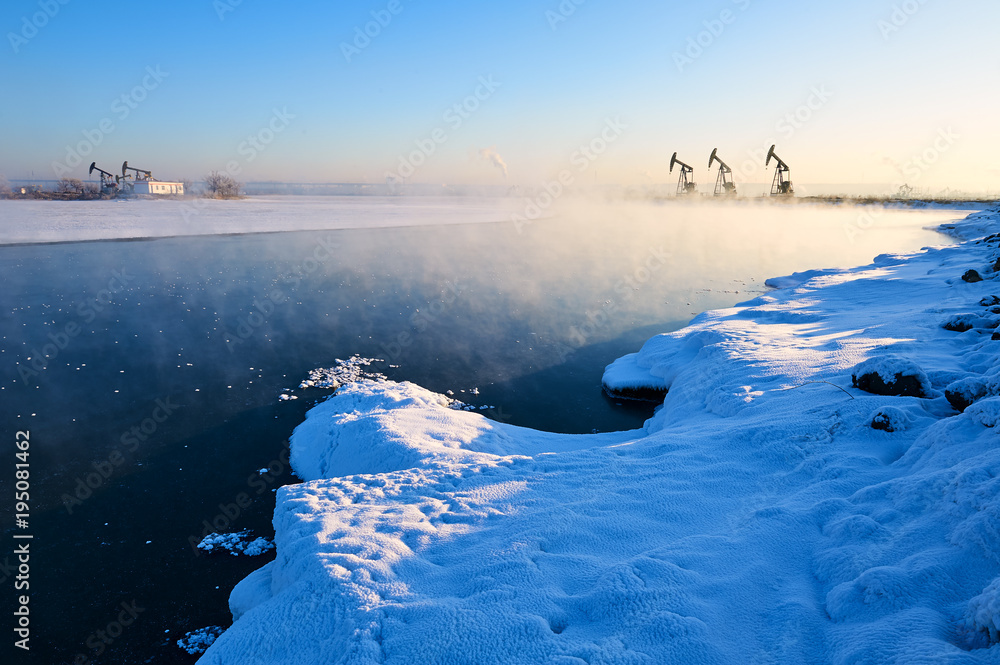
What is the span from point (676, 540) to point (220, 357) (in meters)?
10.4

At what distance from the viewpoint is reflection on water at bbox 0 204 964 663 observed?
545cm

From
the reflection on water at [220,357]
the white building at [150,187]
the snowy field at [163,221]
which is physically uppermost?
the white building at [150,187]

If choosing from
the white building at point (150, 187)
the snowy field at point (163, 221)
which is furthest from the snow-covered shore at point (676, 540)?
the white building at point (150, 187)

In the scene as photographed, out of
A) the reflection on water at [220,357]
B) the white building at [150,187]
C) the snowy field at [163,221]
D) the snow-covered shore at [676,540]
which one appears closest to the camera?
the snow-covered shore at [676,540]

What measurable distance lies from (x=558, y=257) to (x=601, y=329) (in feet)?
41.3

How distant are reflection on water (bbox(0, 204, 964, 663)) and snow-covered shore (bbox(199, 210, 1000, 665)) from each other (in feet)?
4.77

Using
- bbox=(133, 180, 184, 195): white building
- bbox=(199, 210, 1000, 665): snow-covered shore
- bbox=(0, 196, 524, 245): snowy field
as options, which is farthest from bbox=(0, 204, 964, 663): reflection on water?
bbox=(133, 180, 184, 195): white building

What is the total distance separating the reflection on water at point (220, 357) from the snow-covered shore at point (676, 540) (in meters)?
1.45

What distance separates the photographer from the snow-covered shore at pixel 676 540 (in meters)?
2.83

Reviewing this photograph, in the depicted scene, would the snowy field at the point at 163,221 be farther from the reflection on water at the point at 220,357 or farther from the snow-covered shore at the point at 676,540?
the snow-covered shore at the point at 676,540

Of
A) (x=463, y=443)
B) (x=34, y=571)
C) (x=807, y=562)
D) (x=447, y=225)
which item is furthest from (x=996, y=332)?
(x=447, y=225)

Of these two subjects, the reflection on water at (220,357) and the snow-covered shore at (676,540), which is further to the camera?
the reflection on water at (220,357)

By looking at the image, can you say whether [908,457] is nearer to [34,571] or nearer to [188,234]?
[34,571]

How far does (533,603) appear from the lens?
3.21 meters
